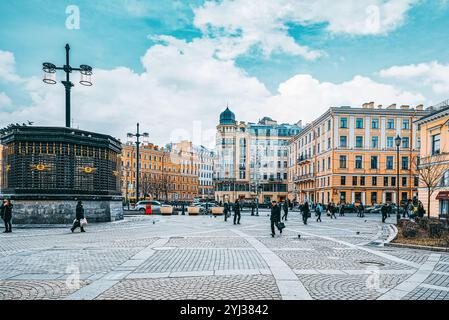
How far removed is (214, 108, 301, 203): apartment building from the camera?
86.2 m

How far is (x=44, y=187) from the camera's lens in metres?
19.9

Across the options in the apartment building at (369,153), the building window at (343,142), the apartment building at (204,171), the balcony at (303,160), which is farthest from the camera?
the apartment building at (204,171)

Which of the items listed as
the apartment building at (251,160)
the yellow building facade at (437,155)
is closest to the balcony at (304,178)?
the apartment building at (251,160)

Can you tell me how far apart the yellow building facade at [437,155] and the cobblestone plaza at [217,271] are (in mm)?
23069

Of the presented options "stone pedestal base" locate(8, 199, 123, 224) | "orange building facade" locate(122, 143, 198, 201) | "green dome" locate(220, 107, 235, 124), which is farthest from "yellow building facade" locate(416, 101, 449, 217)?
"orange building facade" locate(122, 143, 198, 201)

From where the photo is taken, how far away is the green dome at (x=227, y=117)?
91062mm

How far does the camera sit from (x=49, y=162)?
2012cm

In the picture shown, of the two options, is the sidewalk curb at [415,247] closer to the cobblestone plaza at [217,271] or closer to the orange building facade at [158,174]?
the cobblestone plaza at [217,271]

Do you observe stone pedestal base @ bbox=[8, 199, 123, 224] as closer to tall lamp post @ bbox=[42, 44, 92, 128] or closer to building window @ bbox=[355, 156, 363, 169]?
tall lamp post @ bbox=[42, 44, 92, 128]

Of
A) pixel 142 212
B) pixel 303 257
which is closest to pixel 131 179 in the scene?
pixel 142 212

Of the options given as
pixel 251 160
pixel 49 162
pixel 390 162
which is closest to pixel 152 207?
pixel 49 162

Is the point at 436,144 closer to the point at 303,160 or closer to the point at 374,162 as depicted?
the point at 374,162

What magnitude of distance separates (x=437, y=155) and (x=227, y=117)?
63.3 m

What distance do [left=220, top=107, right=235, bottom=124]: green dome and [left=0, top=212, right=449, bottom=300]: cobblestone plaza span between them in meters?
79.0
